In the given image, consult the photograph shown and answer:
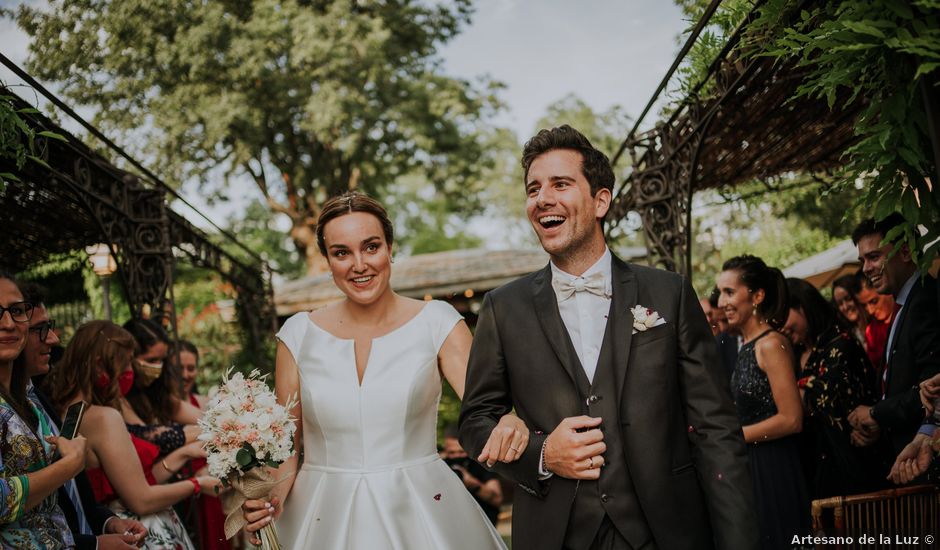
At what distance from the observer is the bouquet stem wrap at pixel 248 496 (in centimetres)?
332

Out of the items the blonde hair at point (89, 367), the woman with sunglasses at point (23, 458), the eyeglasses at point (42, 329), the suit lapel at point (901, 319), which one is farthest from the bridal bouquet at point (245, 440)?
the suit lapel at point (901, 319)

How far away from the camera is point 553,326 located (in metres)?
2.80

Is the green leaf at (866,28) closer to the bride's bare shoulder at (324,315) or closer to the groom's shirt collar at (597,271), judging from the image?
the groom's shirt collar at (597,271)

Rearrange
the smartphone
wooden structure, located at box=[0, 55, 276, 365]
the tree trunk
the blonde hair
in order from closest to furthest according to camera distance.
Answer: the smartphone < the blonde hair < wooden structure, located at box=[0, 55, 276, 365] < the tree trunk

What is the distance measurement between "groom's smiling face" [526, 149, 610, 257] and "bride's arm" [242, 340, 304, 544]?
1.35 metres

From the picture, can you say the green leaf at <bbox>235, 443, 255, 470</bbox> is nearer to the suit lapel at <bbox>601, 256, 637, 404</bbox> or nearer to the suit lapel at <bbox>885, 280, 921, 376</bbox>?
the suit lapel at <bbox>601, 256, 637, 404</bbox>

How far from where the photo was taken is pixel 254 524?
333 cm

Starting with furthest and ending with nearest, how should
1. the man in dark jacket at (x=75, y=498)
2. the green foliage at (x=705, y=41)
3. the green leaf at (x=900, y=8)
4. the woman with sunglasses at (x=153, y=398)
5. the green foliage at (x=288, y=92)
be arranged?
the green foliage at (x=288, y=92)
the woman with sunglasses at (x=153, y=398)
the green foliage at (x=705, y=41)
the man in dark jacket at (x=75, y=498)
the green leaf at (x=900, y=8)

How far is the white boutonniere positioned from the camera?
2.70 meters

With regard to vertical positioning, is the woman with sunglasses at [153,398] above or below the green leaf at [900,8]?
below

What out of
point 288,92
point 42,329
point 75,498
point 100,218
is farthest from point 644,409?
point 288,92

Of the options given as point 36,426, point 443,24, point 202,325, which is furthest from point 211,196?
point 36,426

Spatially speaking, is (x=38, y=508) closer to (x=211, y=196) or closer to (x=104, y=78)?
(x=104, y=78)

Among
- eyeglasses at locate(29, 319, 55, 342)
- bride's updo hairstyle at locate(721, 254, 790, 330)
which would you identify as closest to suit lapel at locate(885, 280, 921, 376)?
bride's updo hairstyle at locate(721, 254, 790, 330)
